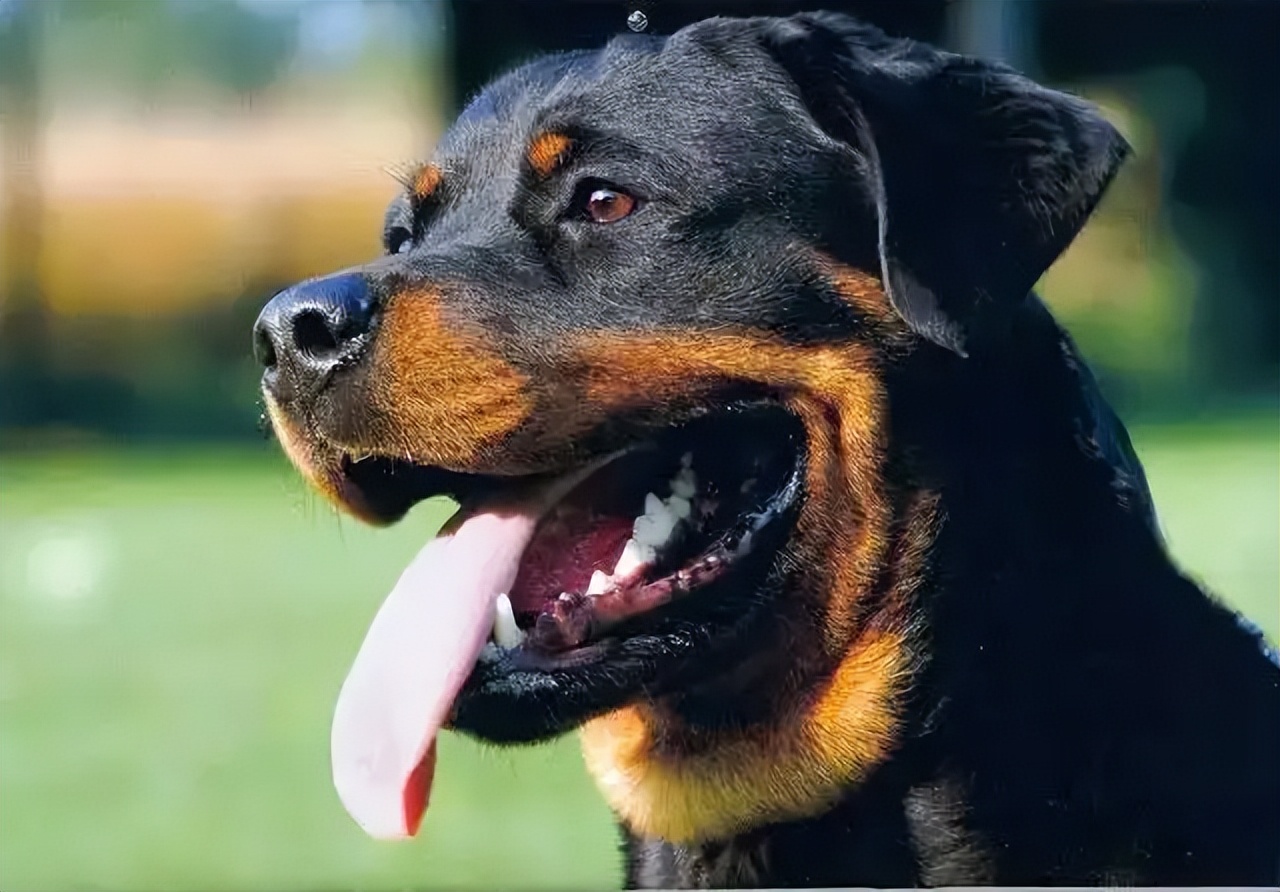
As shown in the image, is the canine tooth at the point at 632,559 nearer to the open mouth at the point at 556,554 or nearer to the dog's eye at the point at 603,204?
the open mouth at the point at 556,554

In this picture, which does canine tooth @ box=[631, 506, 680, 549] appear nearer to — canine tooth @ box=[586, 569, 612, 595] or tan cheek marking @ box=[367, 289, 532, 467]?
canine tooth @ box=[586, 569, 612, 595]

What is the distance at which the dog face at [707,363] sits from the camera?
2.58 meters

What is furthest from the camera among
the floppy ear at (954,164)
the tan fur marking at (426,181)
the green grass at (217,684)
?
the green grass at (217,684)

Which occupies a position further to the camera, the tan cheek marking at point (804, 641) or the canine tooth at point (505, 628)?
the canine tooth at point (505, 628)

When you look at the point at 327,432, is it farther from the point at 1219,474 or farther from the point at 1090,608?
the point at 1219,474

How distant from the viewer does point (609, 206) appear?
106 inches

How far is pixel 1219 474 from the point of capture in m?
3.16

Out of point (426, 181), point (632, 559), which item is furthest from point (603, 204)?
point (632, 559)

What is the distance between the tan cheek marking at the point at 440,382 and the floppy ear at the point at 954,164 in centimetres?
65

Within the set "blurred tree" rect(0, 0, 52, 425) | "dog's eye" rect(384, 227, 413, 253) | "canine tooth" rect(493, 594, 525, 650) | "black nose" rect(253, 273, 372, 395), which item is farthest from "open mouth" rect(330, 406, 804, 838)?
"blurred tree" rect(0, 0, 52, 425)

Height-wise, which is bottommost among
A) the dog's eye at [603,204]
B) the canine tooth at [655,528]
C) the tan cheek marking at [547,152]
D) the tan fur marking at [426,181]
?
the canine tooth at [655,528]

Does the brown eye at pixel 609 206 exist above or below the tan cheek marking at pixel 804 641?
above

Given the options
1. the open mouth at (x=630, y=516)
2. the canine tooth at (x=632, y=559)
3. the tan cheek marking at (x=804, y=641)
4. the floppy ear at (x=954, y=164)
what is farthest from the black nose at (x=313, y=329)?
the floppy ear at (x=954, y=164)

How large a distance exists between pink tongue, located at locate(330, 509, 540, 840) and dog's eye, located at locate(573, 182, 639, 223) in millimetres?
516
